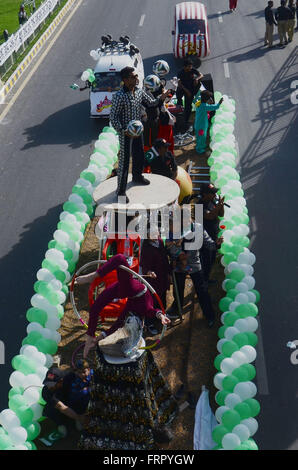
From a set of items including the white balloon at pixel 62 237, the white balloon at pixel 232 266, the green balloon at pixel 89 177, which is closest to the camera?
the white balloon at pixel 232 266

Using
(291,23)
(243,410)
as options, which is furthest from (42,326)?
(291,23)

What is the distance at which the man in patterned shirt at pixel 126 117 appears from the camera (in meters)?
9.10

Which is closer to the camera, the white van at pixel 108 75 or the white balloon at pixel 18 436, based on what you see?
the white balloon at pixel 18 436

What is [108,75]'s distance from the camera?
56.7 ft

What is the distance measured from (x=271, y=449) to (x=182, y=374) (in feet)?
5.42

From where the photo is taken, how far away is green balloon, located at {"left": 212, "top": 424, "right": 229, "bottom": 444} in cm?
720

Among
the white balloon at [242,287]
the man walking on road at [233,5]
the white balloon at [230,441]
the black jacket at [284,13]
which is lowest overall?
the white balloon at [230,441]

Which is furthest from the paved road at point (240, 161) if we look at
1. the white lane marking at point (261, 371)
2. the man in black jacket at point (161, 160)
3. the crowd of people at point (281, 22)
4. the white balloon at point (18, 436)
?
the man in black jacket at point (161, 160)

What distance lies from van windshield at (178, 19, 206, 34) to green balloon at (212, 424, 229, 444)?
16.4m

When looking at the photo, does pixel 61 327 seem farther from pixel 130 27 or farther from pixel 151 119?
pixel 130 27

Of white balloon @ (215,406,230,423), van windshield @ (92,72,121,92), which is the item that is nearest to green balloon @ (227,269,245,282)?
white balloon @ (215,406,230,423)

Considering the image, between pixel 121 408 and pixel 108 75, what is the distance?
12314 mm

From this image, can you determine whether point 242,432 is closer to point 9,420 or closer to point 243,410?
point 243,410

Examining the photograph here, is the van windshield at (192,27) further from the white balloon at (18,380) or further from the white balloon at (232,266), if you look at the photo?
the white balloon at (18,380)
